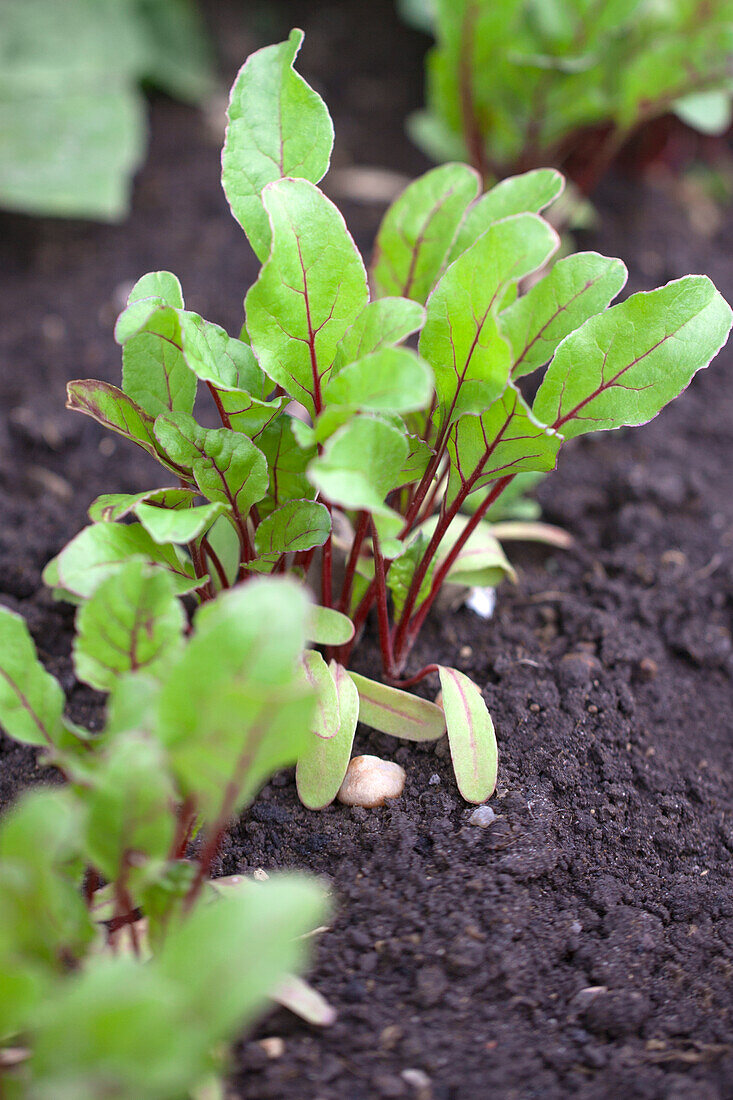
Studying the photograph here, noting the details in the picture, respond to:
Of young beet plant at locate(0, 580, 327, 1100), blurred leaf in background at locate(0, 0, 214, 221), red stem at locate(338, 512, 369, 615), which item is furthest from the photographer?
blurred leaf in background at locate(0, 0, 214, 221)

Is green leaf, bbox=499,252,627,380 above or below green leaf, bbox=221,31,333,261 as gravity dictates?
below

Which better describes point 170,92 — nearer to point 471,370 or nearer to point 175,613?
point 471,370

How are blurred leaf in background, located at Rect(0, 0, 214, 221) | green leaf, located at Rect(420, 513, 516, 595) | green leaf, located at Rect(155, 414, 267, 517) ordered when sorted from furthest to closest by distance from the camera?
blurred leaf in background, located at Rect(0, 0, 214, 221) < green leaf, located at Rect(420, 513, 516, 595) < green leaf, located at Rect(155, 414, 267, 517)

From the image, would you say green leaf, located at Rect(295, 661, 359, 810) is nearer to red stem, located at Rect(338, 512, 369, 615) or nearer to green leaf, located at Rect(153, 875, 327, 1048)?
red stem, located at Rect(338, 512, 369, 615)

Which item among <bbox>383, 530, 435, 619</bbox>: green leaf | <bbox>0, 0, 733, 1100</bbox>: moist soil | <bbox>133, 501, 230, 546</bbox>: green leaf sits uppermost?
<bbox>133, 501, 230, 546</bbox>: green leaf

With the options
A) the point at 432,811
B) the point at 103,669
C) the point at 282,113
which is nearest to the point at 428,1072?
the point at 432,811

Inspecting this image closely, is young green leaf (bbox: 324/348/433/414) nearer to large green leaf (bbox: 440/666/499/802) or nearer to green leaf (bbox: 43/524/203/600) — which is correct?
green leaf (bbox: 43/524/203/600)

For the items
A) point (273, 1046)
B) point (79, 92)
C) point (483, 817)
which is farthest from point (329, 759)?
point (79, 92)

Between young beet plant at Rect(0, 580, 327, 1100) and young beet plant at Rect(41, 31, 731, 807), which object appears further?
young beet plant at Rect(41, 31, 731, 807)

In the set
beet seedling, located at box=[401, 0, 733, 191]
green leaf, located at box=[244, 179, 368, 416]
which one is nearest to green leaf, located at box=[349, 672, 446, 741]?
green leaf, located at box=[244, 179, 368, 416]
